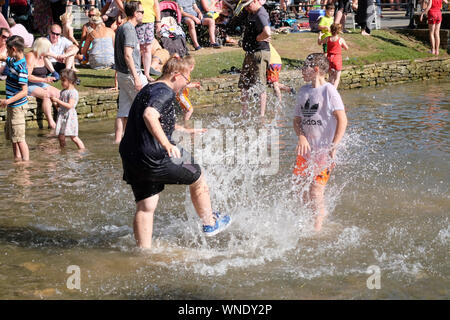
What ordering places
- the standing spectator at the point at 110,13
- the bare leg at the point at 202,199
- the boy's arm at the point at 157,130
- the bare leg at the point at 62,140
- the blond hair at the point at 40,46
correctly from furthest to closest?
the standing spectator at the point at 110,13 < the blond hair at the point at 40,46 < the bare leg at the point at 62,140 < the bare leg at the point at 202,199 < the boy's arm at the point at 157,130

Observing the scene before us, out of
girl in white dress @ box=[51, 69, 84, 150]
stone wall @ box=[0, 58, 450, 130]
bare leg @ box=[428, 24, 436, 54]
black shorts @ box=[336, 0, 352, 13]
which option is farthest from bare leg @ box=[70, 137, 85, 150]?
bare leg @ box=[428, 24, 436, 54]

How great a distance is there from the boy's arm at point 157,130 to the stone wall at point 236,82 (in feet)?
21.8

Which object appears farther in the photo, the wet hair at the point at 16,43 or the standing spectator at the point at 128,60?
the standing spectator at the point at 128,60

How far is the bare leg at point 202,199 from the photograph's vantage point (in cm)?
580

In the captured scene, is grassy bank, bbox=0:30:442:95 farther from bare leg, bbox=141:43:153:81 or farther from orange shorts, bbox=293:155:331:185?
orange shorts, bbox=293:155:331:185

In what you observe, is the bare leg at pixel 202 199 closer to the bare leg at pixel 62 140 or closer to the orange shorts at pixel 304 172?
the orange shorts at pixel 304 172

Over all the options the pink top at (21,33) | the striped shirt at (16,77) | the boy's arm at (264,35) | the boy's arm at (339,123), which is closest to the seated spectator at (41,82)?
the striped shirt at (16,77)

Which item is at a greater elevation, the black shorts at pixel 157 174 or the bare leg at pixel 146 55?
the bare leg at pixel 146 55

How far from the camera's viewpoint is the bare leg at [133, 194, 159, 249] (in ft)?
18.5

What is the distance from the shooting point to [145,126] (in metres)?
5.46

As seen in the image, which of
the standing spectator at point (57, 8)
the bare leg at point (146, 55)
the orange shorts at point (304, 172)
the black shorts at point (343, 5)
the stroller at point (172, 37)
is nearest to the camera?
the orange shorts at point (304, 172)

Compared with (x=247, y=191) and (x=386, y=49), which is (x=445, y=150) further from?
(x=386, y=49)

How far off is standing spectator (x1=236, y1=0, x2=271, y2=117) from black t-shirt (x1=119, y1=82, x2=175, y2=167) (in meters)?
6.43

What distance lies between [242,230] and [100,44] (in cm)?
855
